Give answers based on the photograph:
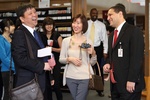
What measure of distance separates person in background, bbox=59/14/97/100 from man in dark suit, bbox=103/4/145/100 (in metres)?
0.41

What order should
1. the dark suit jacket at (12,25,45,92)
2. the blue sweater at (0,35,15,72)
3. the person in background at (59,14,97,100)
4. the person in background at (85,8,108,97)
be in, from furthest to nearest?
the person in background at (85,8,108,97), the blue sweater at (0,35,15,72), the person in background at (59,14,97,100), the dark suit jacket at (12,25,45,92)

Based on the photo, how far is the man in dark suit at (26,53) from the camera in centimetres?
229

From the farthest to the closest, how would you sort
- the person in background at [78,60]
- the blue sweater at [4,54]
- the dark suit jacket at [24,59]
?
the blue sweater at [4,54] → the person in background at [78,60] → the dark suit jacket at [24,59]

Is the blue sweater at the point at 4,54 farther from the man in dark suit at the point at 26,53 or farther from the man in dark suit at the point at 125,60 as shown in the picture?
the man in dark suit at the point at 125,60

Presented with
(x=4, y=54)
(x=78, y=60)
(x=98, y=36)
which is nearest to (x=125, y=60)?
(x=78, y=60)

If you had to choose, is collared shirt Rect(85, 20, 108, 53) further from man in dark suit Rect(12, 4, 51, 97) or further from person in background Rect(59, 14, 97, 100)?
man in dark suit Rect(12, 4, 51, 97)

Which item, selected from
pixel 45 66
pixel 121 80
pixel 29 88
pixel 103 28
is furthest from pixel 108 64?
pixel 103 28

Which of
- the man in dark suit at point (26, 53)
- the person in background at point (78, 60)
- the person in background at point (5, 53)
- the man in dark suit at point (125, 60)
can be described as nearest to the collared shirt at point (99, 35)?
the person in background at point (5, 53)

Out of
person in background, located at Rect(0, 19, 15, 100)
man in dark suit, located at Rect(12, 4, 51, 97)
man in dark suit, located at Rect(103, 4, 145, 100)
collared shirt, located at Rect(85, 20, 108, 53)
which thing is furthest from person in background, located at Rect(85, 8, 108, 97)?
man in dark suit, located at Rect(12, 4, 51, 97)

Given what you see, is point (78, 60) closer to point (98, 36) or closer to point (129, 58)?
point (129, 58)

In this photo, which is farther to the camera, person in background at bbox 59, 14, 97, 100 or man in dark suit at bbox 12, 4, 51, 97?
person in background at bbox 59, 14, 97, 100

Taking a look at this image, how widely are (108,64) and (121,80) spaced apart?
0.31 meters

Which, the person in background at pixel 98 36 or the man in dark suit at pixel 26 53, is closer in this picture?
the man in dark suit at pixel 26 53

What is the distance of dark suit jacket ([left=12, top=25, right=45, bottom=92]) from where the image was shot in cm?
229
